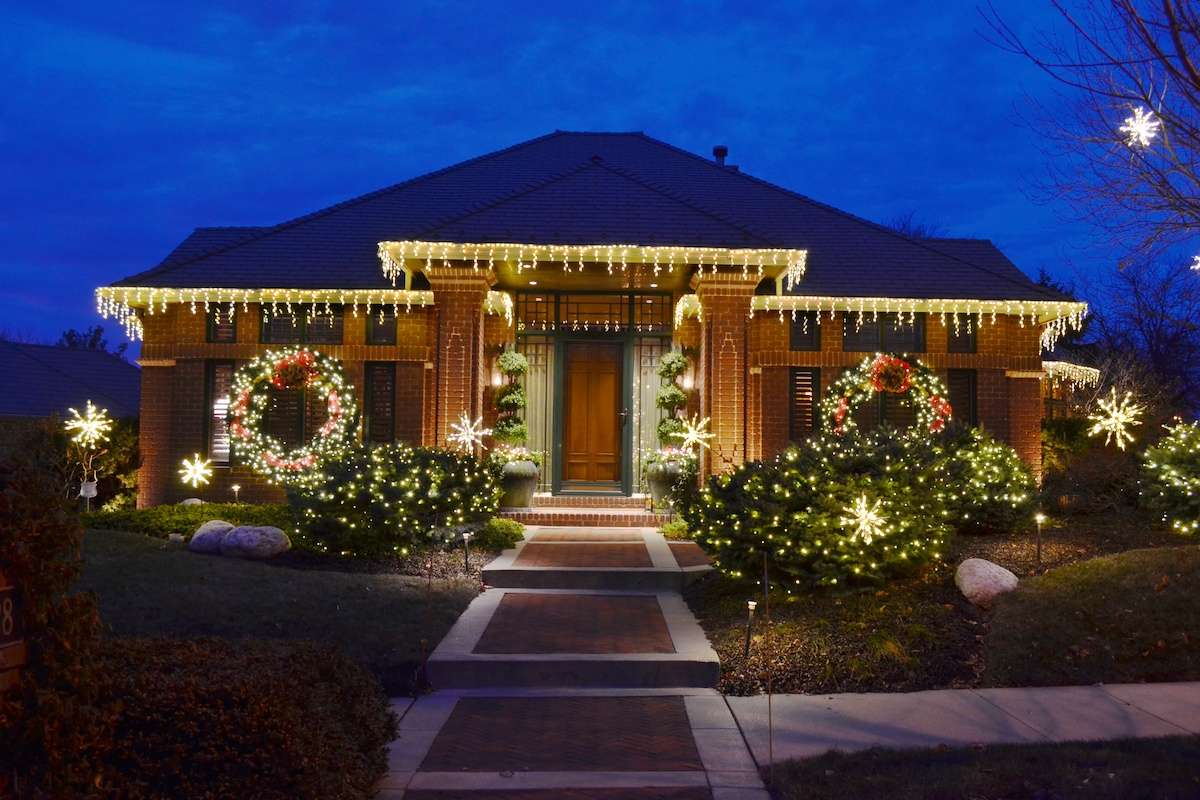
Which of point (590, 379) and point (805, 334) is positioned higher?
point (805, 334)

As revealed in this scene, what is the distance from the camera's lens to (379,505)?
9.31 metres

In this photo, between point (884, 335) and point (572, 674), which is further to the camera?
point (884, 335)

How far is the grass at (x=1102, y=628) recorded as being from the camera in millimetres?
6109

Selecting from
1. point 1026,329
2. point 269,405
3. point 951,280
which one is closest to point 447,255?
point 269,405

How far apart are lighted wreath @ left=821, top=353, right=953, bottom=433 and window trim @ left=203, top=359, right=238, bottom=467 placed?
920 cm

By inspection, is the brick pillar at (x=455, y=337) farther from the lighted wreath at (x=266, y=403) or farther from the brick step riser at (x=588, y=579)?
the brick step riser at (x=588, y=579)

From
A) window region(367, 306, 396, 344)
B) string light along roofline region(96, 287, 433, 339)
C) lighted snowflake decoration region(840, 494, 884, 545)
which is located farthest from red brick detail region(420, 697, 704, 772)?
window region(367, 306, 396, 344)

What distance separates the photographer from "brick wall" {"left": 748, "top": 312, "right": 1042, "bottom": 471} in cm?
1362

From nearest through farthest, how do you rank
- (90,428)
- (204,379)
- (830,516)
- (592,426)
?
(830,516), (90,428), (204,379), (592,426)

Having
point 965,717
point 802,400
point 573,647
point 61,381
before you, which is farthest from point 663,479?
point 61,381

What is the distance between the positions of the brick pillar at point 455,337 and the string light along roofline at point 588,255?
0.21 meters

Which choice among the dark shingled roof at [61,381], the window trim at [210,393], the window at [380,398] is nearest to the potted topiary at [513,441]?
the window at [380,398]

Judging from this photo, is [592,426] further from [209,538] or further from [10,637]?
[10,637]

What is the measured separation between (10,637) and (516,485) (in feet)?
32.0
